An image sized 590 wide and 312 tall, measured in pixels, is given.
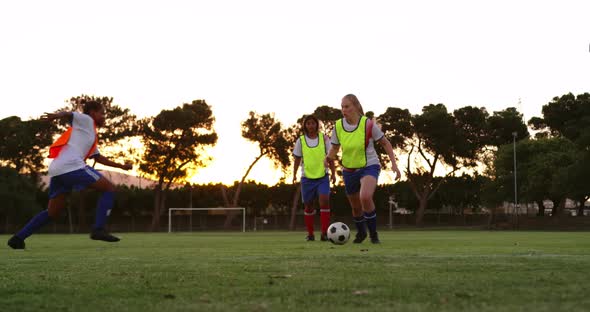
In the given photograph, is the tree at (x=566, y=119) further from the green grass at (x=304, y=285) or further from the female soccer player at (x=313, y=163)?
the green grass at (x=304, y=285)

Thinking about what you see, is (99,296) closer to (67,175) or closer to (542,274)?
(542,274)

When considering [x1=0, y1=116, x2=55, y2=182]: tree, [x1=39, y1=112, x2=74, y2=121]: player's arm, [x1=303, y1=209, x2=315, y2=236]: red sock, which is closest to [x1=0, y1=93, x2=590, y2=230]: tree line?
[x1=0, y1=116, x2=55, y2=182]: tree

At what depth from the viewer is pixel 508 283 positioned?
490cm

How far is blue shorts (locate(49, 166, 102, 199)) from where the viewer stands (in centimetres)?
941

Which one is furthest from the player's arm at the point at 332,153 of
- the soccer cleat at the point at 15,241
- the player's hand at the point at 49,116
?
the soccer cleat at the point at 15,241

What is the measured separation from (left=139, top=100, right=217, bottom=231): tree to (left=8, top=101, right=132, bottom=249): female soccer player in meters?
51.8

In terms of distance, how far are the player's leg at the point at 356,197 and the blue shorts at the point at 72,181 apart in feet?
11.9

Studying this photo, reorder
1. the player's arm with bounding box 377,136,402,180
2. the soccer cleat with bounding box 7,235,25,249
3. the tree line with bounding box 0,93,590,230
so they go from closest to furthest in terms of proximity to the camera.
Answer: the soccer cleat with bounding box 7,235,25,249 → the player's arm with bounding box 377,136,402,180 → the tree line with bounding box 0,93,590,230

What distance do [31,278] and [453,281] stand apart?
290 centimetres

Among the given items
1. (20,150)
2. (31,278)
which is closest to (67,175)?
(31,278)

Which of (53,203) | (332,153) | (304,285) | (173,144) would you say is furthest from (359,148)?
(173,144)

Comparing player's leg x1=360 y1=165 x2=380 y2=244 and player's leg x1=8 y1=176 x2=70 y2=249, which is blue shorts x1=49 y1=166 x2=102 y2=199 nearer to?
player's leg x1=8 y1=176 x2=70 y2=249

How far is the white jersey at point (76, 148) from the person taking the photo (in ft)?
30.7

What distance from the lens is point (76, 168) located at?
9383 millimetres
